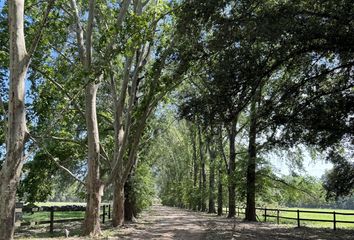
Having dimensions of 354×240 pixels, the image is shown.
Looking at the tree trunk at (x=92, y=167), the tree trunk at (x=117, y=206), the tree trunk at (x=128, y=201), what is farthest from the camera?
the tree trunk at (x=128, y=201)

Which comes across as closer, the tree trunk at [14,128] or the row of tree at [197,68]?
the tree trunk at [14,128]

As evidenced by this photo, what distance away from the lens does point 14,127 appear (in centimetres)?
966

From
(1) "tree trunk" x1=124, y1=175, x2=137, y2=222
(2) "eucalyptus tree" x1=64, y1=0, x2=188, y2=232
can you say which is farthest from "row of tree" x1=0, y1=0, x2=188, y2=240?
(1) "tree trunk" x1=124, y1=175, x2=137, y2=222

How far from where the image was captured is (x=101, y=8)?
1761 cm

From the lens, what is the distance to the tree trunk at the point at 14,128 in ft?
30.9

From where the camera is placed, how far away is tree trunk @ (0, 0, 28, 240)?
9.43 m

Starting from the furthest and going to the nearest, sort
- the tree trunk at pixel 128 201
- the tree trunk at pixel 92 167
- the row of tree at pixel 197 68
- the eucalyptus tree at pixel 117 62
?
the tree trunk at pixel 128 201, the tree trunk at pixel 92 167, the eucalyptus tree at pixel 117 62, the row of tree at pixel 197 68

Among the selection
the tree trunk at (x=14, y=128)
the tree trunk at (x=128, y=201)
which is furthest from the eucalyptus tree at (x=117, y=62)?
the tree trunk at (x=128, y=201)

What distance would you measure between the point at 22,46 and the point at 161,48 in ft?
27.0

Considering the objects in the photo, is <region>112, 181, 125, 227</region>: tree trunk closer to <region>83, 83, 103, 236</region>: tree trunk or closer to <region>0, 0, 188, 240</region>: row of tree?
<region>0, 0, 188, 240</region>: row of tree

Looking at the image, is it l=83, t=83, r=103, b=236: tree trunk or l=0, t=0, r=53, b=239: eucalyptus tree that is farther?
l=83, t=83, r=103, b=236: tree trunk

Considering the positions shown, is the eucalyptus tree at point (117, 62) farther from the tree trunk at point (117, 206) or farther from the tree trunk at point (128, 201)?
the tree trunk at point (128, 201)

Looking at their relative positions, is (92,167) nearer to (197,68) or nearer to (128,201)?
(197,68)

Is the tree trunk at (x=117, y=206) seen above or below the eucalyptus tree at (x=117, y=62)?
below
